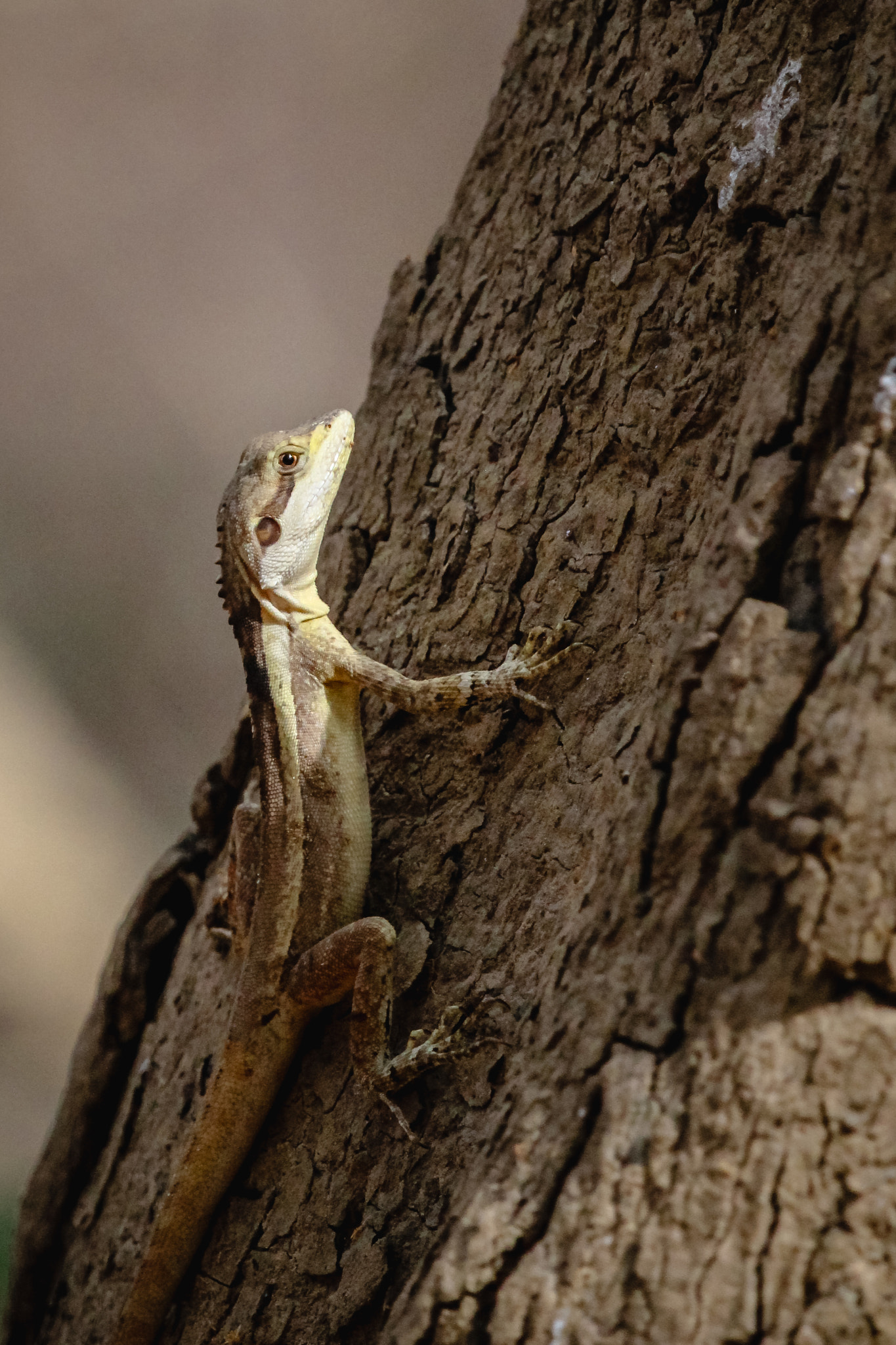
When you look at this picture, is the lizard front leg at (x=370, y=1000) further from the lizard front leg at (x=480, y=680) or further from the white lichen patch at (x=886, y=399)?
the white lichen patch at (x=886, y=399)

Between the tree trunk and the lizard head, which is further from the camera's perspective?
the lizard head

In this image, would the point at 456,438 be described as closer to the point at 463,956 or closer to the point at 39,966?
the point at 463,956

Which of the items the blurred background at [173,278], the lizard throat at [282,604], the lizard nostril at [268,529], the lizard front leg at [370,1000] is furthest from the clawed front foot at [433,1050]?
the blurred background at [173,278]

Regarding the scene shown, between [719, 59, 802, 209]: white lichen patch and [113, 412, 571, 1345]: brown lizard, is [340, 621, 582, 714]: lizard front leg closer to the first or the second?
[113, 412, 571, 1345]: brown lizard

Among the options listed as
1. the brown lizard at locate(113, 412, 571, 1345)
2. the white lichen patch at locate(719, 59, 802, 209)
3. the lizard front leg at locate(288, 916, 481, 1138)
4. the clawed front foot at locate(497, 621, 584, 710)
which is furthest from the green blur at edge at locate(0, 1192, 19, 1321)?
the white lichen patch at locate(719, 59, 802, 209)

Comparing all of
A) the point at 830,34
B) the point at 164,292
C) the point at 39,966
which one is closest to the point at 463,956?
the point at 830,34

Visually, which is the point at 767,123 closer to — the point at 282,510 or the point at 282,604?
the point at 282,510
